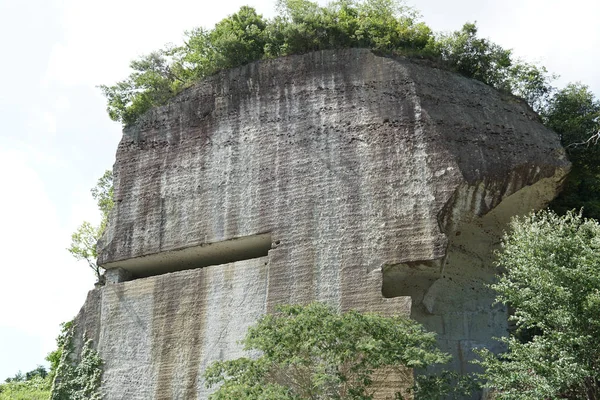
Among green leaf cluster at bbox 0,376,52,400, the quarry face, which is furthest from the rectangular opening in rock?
green leaf cluster at bbox 0,376,52,400

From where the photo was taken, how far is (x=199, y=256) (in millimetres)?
15883

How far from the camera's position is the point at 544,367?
11.0m

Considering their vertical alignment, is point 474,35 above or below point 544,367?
above

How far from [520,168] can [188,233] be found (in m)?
6.56

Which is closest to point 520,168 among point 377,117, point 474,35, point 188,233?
point 377,117

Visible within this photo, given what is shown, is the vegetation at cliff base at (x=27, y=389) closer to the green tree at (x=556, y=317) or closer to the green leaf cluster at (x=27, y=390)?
the green leaf cluster at (x=27, y=390)

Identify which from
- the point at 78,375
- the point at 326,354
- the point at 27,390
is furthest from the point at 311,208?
the point at 27,390

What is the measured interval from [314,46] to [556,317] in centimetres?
806

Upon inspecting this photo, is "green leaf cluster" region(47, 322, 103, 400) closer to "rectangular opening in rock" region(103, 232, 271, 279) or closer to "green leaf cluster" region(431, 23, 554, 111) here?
"rectangular opening in rock" region(103, 232, 271, 279)

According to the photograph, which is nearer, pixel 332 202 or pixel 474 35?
pixel 332 202

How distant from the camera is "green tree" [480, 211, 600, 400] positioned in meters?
10.9

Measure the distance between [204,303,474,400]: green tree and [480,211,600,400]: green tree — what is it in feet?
3.71

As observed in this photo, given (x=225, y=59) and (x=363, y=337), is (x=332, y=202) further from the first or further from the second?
(x=225, y=59)

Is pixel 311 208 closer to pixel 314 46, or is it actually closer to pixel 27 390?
pixel 314 46
